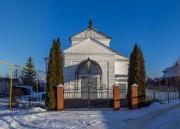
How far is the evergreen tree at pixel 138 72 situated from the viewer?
1667cm

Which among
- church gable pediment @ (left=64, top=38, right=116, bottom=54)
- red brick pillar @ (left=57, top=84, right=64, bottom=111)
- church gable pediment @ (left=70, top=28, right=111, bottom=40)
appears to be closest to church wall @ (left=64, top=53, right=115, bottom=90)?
church gable pediment @ (left=64, top=38, right=116, bottom=54)

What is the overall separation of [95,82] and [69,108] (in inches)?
316

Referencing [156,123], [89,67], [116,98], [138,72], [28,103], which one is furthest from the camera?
[89,67]

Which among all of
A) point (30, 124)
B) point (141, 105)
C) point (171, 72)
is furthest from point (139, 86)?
point (171, 72)

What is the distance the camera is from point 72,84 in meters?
24.2

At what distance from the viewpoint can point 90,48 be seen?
25.0 metres

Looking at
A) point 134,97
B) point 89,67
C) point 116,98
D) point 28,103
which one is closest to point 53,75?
point 116,98

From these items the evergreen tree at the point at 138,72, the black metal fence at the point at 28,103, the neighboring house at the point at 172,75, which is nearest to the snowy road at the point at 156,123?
the evergreen tree at the point at 138,72

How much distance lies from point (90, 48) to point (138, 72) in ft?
28.6

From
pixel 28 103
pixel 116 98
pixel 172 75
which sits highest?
pixel 172 75

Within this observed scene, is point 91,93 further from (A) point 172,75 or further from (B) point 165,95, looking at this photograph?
(A) point 172,75

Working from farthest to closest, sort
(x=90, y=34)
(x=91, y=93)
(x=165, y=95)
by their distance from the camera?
1. (x=90, y=34)
2. (x=91, y=93)
3. (x=165, y=95)

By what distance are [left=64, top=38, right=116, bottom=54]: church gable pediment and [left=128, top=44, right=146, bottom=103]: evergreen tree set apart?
22.9ft

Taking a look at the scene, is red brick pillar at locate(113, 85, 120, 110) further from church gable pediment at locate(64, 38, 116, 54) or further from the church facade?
church gable pediment at locate(64, 38, 116, 54)
